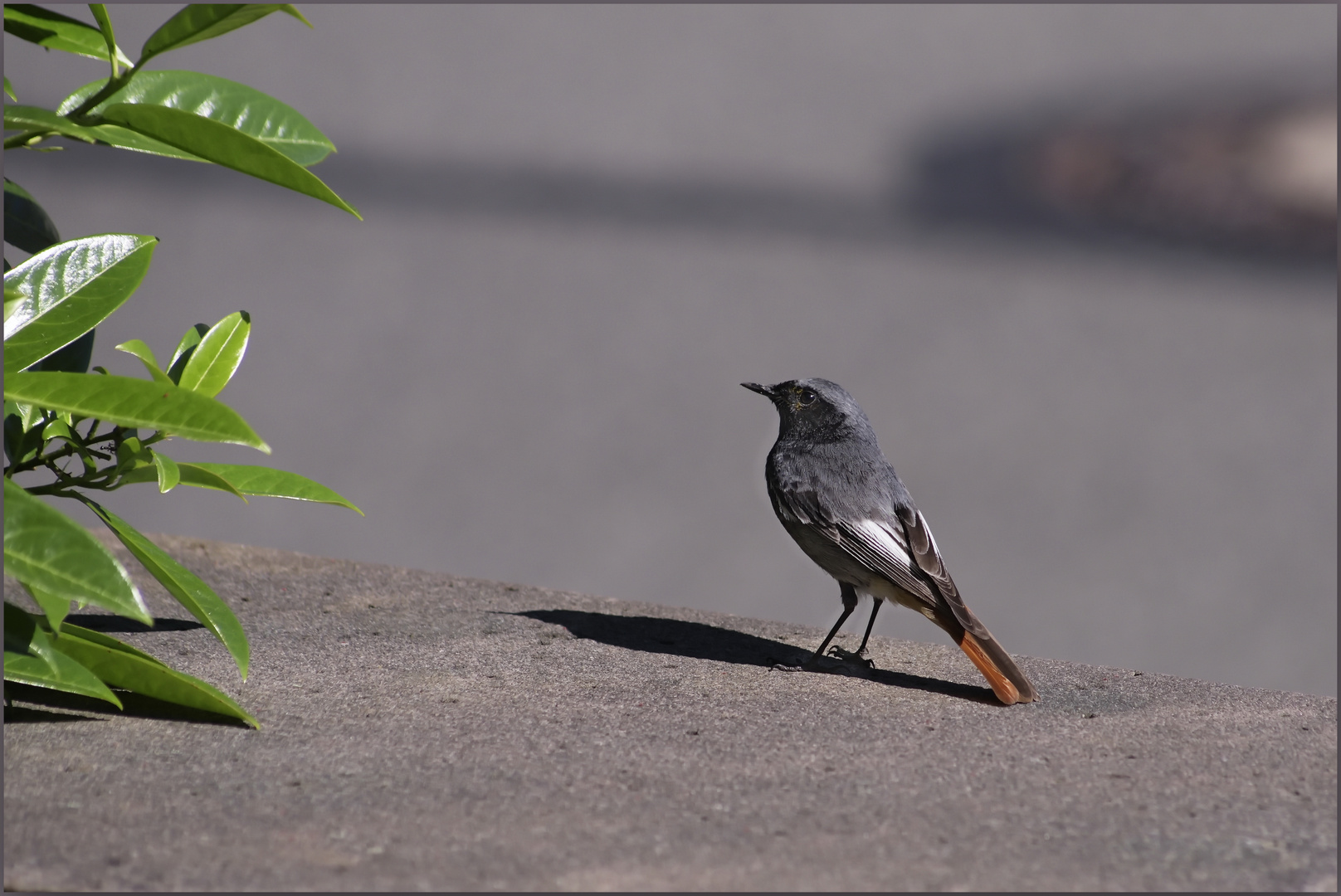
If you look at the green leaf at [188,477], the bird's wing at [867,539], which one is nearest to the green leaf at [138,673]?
the green leaf at [188,477]

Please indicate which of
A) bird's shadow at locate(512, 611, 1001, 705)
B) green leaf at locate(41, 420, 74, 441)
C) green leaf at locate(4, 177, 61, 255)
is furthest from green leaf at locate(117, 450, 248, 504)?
bird's shadow at locate(512, 611, 1001, 705)

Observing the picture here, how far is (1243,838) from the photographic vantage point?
2.14 metres

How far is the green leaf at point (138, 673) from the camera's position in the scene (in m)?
2.56

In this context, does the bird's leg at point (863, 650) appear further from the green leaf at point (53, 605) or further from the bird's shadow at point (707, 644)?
the green leaf at point (53, 605)

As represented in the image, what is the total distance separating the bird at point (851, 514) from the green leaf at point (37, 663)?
6.12 feet

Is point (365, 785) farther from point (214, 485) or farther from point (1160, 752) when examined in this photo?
point (1160, 752)

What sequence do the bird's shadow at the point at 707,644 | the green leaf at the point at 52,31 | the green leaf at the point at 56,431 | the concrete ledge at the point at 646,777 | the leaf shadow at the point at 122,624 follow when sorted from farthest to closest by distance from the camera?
1. the leaf shadow at the point at 122,624
2. the bird's shadow at the point at 707,644
3. the green leaf at the point at 56,431
4. the green leaf at the point at 52,31
5. the concrete ledge at the point at 646,777

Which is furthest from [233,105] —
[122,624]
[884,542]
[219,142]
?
[884,542]

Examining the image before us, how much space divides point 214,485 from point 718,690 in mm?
1278

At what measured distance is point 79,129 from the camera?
2221 millimetres

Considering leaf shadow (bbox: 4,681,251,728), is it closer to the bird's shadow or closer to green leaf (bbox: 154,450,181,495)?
green leaf (bbox: 154,450,181,495)

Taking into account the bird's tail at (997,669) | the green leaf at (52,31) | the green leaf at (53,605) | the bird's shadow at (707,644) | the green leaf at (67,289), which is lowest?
the bird's shadow at (707,644)

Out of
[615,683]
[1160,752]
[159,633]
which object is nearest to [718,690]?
[615,683]

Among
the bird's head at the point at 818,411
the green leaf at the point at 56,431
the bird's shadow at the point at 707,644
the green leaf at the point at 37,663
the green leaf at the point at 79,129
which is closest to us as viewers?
the green leaf at the point at 79,129
